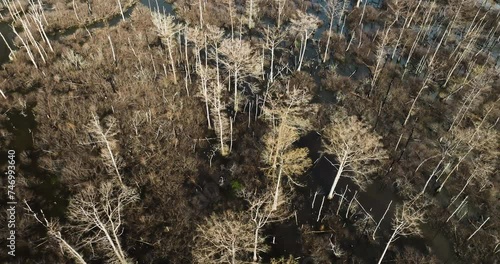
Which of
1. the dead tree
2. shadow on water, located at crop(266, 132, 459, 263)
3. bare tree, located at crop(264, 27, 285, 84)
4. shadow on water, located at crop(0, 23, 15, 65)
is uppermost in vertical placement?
bare tree, located at crop(264, 27, 285, 84)

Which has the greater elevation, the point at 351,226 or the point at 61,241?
the point at 61,241

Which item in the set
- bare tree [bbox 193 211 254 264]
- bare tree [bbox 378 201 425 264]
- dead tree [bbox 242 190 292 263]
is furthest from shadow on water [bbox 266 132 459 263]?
bare tree [bbox 193 211 254 264]

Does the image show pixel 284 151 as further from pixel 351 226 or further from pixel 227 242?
pixel 227 242

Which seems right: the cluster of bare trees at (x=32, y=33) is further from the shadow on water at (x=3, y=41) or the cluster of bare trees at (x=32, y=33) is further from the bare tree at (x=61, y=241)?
the bare tree at (x=61, y=241)

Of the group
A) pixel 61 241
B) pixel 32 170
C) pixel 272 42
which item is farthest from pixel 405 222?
pixel 32 170

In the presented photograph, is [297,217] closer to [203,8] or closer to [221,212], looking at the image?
[221,212]

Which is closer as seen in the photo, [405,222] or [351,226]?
[405,222]

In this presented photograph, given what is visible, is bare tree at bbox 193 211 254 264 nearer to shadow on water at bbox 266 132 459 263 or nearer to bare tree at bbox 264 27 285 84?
shadow on water at bbox 266 132 459 263

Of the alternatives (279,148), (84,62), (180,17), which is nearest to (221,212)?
(279,148)
